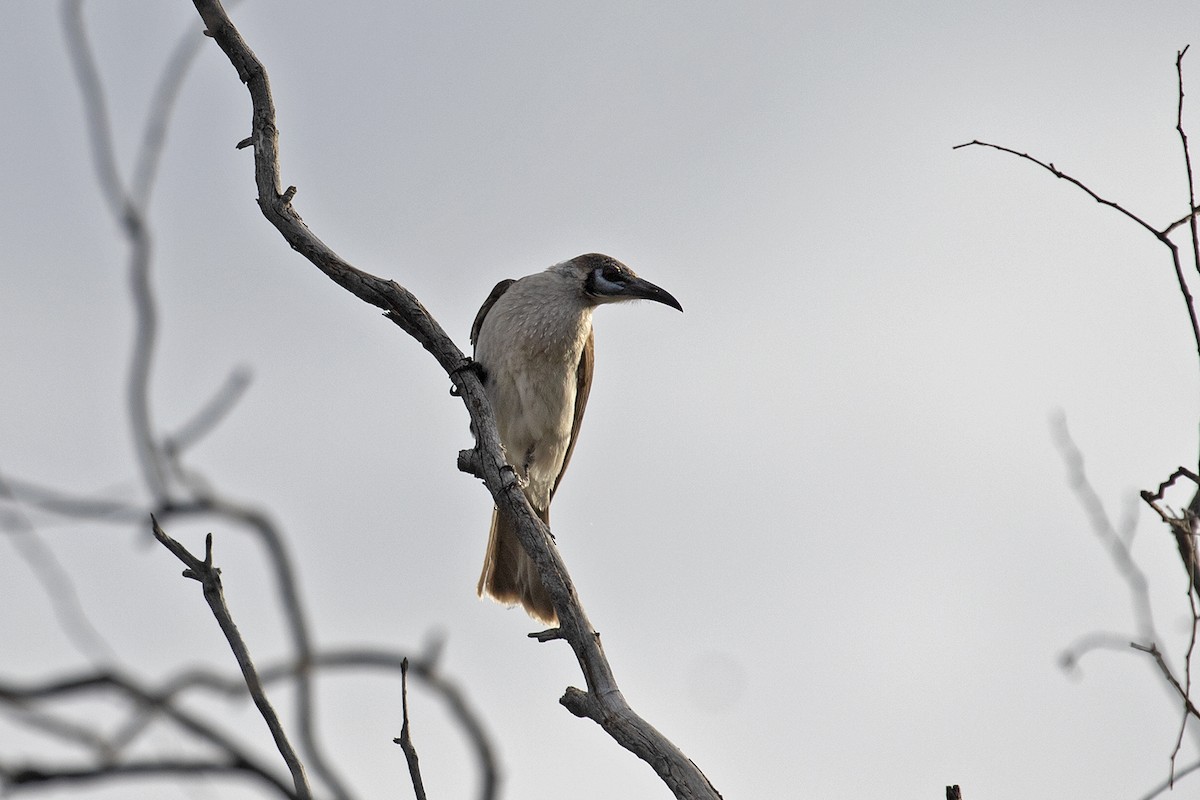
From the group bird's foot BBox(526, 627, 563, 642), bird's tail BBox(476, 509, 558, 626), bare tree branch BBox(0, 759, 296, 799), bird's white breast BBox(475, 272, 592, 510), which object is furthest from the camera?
bird's tail BBox(476, 509, 558, 626)

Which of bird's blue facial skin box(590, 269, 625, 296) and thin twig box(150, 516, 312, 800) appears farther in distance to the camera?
bird's blue facial skin box(590, 269, 625, 296)

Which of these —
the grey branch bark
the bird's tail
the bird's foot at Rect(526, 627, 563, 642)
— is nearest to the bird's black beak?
the bird's tail

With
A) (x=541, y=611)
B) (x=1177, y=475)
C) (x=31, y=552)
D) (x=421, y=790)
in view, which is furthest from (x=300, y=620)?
(x=541, y=611)

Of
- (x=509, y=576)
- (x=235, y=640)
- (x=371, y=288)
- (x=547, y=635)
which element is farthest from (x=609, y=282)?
(x=235, y=640)

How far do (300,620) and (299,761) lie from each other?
361 mm

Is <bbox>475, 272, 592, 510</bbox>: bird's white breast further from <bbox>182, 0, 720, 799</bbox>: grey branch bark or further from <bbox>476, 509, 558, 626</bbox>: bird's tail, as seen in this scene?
<bbox>182, 0, 720, 799</bbox>: grey branch bark

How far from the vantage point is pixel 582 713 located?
3.04 m

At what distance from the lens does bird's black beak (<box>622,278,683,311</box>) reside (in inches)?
267

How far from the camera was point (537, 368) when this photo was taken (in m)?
6.07

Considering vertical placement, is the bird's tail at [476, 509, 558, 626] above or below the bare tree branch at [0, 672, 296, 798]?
above

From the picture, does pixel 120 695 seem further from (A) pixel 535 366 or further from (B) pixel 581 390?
(B) pixel 581 390

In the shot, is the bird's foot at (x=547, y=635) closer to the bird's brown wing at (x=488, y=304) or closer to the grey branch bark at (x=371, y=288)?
the grey branch bark at (x=371, y=288)

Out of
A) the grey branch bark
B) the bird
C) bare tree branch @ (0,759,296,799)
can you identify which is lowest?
bare tree branch @ (0,759,296,799)

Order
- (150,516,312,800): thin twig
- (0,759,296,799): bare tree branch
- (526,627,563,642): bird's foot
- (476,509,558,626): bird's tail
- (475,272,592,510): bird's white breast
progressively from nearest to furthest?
(0,759,296,799): bare tree branch < (150,516,312,800): thin twig < (526,627,563,642): bird's foot < (475,272,592,510): bird's white breast < (476,509,558,626): bird's tail
